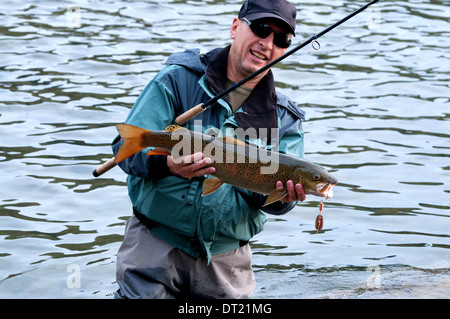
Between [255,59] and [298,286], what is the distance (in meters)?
2.36

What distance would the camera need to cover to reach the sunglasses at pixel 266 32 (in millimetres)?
4660

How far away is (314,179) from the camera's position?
4273 millimetres

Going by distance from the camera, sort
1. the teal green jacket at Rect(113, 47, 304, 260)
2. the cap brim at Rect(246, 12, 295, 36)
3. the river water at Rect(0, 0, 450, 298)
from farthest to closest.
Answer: the river water at Rect(0, 0, 450, 298) → the cap brim at Rect(246, 12, 295, 36) → the teal green jacket at Rect(113, 47, 304, 260)

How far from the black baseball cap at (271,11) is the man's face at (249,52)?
0.05 meters

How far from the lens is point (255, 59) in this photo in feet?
15.4

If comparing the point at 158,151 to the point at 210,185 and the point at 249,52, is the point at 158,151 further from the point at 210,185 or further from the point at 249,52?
the point at 249,52

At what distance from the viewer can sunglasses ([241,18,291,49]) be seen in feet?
15.3

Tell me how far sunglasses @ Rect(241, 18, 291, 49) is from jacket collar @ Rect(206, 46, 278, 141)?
0.67 feet

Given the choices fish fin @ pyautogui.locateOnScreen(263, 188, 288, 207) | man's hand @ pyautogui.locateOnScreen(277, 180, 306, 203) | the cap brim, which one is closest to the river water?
man's hand @ pyautogui.locateOnScreen(277, 180, 306, 203)

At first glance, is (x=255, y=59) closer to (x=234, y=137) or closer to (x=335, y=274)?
(x=234, y=137)

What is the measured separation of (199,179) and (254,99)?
63 cm

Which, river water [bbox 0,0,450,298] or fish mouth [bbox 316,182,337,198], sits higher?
fish mouth [bbox 316,182,337,198]

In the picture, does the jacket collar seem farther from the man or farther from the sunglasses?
the sunglasses
